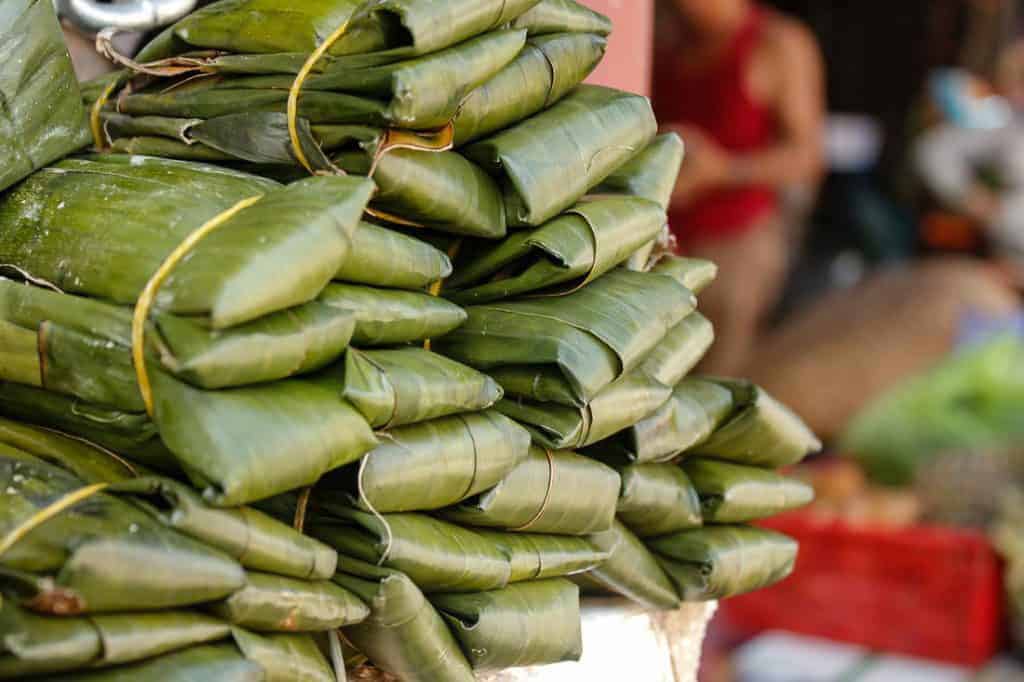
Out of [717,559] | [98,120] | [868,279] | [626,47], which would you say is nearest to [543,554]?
[717,559]

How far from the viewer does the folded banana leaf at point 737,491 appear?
1.64 metres

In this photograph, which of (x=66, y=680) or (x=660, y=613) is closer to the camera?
(x=66, y=680)

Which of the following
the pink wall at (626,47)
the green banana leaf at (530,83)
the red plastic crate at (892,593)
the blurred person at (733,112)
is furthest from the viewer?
the blurred person at (733,112)

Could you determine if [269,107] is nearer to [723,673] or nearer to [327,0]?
[327,0]

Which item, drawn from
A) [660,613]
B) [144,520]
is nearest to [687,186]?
[660,613]

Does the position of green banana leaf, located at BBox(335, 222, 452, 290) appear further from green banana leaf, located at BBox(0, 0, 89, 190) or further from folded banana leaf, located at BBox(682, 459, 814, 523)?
folded banana leaf, located at BBox(682, 459, 814, 523)

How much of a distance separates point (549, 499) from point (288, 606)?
0.35 metres

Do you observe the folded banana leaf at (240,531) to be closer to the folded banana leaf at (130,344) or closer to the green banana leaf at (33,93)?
the folded banana leaf at (130,344)

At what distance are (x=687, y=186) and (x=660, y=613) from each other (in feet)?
11.0

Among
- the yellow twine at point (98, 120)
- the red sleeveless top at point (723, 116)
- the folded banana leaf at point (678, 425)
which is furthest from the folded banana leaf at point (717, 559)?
the red sleeveless top at point (723, 116)

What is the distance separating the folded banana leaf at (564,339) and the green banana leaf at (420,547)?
18 cm

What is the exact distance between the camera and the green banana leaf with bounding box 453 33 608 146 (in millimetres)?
1387

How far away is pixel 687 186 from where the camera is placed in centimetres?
484

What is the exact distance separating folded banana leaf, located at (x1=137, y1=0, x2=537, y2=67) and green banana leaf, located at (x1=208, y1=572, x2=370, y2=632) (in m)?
0.53
